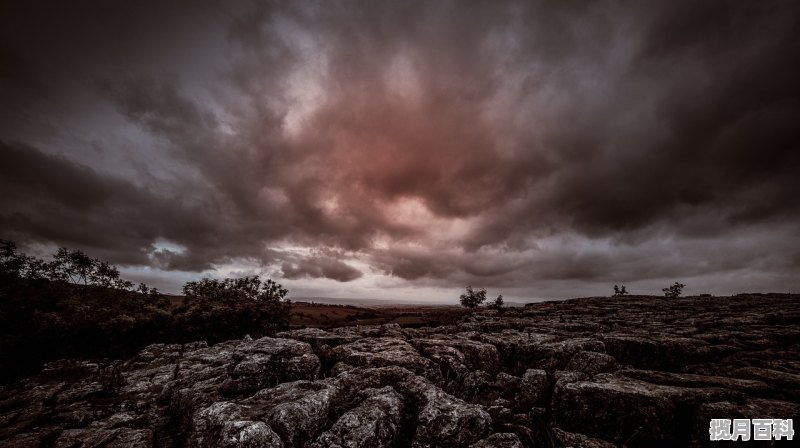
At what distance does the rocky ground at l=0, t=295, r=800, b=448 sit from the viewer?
8.58 m

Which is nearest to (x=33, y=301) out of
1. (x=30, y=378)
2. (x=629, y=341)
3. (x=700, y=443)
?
(x=30, y=378)

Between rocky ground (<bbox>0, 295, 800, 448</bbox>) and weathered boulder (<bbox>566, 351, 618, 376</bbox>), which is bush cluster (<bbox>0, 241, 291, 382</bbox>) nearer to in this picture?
rocky ground (<bbox>0, 295, 800, 448</bbox>)

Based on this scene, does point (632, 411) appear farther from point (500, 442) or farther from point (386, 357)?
point (386, 357)

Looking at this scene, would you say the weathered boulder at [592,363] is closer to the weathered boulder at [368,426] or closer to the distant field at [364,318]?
the weathered boulder at [368,426]

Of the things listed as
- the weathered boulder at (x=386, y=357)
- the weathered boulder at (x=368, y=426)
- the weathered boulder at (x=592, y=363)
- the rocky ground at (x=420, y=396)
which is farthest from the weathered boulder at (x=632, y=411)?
the weathered boulder at (x=368, y=426)

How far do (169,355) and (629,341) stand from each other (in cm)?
2812

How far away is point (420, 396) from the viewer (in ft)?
33.9

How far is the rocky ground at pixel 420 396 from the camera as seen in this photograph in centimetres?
858

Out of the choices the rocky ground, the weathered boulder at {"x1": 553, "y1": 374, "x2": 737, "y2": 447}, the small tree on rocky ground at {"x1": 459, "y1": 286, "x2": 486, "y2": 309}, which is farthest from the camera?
the small tree on rocky ground at {"x1": 459, "y1": 286, "x2": 486, "y2": 309}

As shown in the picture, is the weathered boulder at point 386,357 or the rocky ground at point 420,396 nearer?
the rocky ground at point 420,396

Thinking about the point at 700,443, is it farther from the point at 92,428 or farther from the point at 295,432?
the point at 92,428

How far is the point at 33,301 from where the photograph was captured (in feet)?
78.4

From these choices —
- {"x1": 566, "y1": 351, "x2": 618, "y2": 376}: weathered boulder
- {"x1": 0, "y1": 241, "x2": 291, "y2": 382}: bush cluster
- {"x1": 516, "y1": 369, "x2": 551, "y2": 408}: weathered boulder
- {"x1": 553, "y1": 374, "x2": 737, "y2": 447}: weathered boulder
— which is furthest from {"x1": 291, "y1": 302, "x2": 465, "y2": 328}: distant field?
{"x1": 553, "y1": 374, "x2": 737, "y2": 447}: weathered boulder

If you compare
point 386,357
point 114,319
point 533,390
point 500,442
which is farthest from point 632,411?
point 114,319
